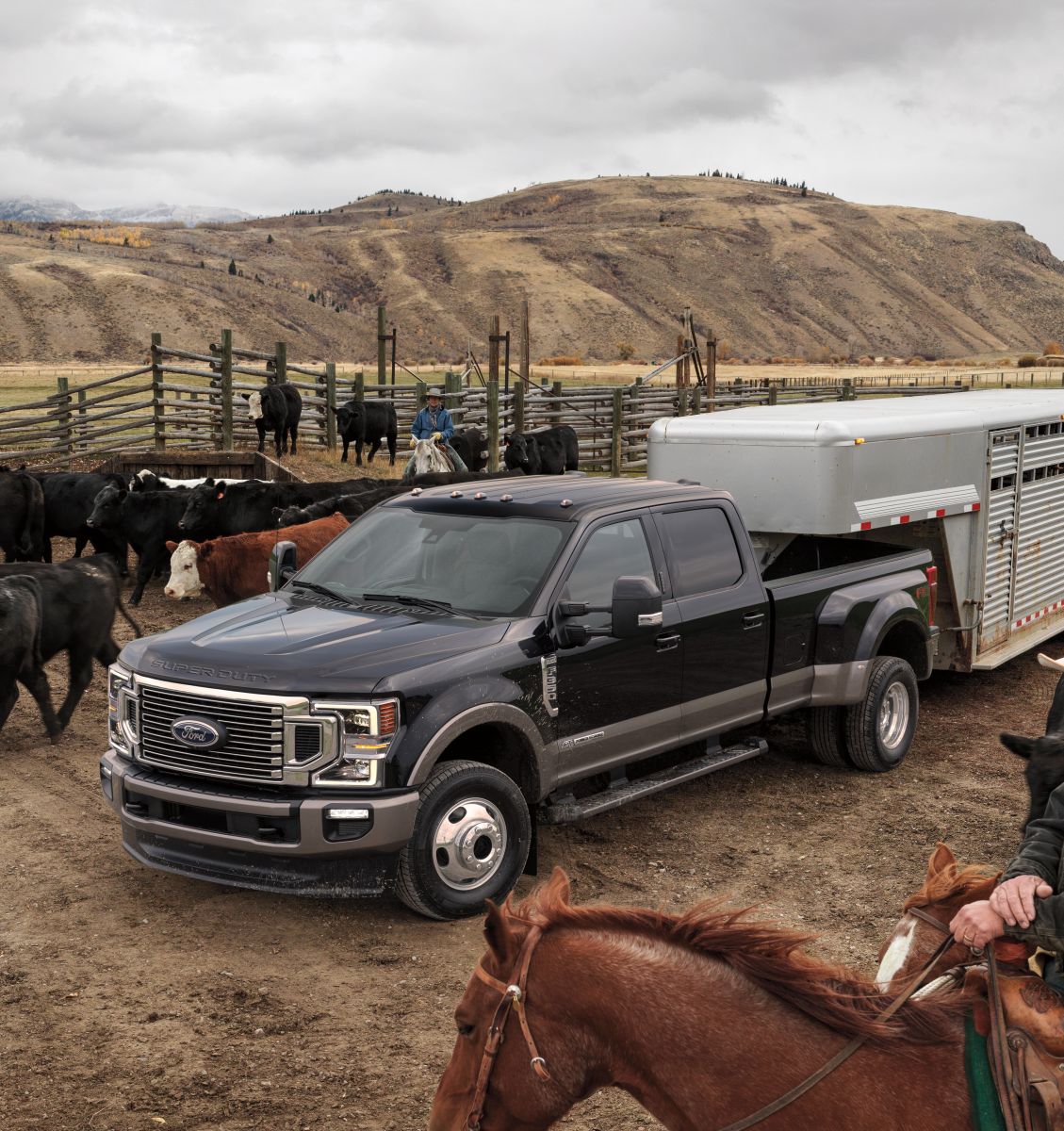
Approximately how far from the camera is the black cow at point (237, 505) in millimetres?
14977

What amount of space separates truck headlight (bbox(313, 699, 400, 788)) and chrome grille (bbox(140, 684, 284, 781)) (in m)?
0.23

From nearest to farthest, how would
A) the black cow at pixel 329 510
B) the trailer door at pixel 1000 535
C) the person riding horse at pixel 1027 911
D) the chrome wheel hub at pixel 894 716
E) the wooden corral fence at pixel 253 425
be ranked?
the person riding horse at pixel 1027 911 < the chrome wheel hub at pixel 894 716 < the trailer door at pixel 1000 535 < the black cow at pixel 329 510 < the wooden corral fence at pixel 253 425

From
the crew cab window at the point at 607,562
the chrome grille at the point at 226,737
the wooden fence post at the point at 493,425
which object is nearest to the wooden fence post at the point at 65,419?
the wooden fence post at the point at 493,425

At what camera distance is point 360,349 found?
93625 millimetres

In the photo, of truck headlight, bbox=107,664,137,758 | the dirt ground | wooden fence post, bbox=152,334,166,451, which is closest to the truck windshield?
truck headlight, bbox=107,664,137,758

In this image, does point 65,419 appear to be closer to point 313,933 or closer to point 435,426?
point 435,426

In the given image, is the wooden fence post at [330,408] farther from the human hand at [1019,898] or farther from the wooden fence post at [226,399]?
the human hand at [1019,898]

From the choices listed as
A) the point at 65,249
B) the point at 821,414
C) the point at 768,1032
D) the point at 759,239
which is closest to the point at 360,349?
the point at 65,249

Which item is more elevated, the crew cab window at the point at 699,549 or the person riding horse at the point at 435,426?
the person riding horse at the point at 435,426

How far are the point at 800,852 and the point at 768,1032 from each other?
4472 mm

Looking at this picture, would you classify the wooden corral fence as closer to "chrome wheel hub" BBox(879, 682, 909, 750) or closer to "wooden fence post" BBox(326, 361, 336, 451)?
"wooden fence post" BBox(326, 361, 336, 451)

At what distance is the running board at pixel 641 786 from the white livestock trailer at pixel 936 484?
191 centimetres

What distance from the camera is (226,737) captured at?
564cm

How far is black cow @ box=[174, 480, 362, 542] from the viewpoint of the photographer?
15.0 meters
